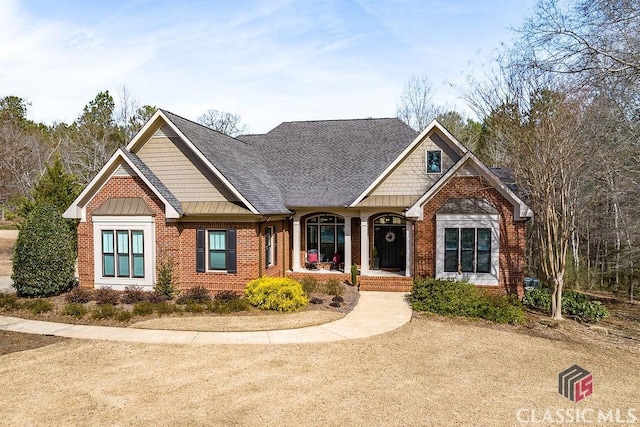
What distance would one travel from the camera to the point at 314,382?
8.72 m

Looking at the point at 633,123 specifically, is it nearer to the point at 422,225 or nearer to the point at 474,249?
the point at 474,249

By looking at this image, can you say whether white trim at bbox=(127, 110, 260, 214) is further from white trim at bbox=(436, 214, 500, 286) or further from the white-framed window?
the white-framed window

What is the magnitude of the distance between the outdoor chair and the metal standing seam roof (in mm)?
7663

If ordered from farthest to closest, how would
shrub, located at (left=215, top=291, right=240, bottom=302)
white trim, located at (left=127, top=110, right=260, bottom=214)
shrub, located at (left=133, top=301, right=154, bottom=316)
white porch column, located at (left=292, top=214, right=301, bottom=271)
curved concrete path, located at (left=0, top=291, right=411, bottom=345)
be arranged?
white porch column, located at (left=292, top=214, right=301, bottom=271)
white trim, located at (left=127, top=110, right=260, bottom=214)
shrub, located at (left=215, top=291, right=240, bottom=302)
shrub, located at (left=133, top=301, right=154, bottom=316)
curved concrete path, located at (left=0, top=291, right=411, bottom=345)

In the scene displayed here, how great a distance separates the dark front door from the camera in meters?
20.7

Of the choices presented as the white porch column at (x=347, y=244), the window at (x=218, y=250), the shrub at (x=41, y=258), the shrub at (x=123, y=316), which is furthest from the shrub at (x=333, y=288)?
the shrub at (x=41, y=258)

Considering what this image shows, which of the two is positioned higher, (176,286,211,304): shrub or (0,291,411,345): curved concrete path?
(176,286,211,304): shrub

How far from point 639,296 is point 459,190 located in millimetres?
10317

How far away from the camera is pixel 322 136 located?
80.5 ft

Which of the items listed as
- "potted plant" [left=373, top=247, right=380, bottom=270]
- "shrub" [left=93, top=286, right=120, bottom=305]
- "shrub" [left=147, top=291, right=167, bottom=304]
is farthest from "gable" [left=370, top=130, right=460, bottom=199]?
"shrub" [left=93, top=286, right=120, bottom=305]

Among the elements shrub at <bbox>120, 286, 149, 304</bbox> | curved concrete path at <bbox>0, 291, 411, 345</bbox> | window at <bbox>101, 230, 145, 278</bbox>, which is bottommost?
curved concrete path at <bbox>0, 291, 411, 345</bbox>

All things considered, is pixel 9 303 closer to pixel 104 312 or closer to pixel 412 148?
pixel 104 312

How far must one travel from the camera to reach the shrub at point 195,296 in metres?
15.5

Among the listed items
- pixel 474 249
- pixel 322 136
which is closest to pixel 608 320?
pixel 474 249
